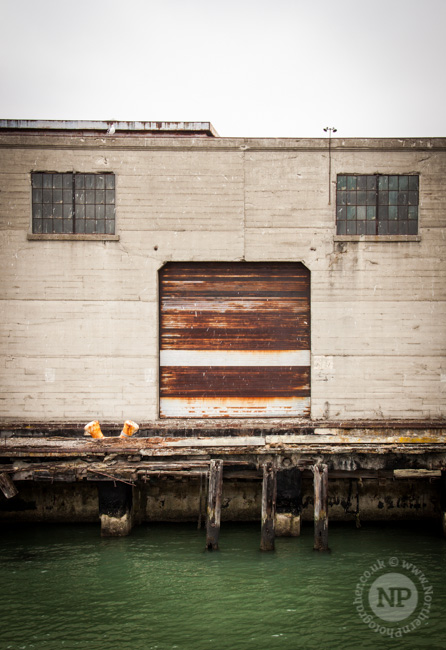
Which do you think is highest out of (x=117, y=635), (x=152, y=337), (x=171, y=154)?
(x=171, y=154)

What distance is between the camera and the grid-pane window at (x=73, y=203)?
18.6 metres

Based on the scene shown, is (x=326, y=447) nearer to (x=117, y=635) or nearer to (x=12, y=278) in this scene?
(x=117, y=635)

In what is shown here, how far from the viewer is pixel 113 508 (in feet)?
48.7

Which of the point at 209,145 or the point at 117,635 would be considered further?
the point at 209,145

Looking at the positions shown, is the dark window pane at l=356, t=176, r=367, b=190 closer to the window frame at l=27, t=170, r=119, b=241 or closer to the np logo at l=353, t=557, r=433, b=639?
the window frame at l=27, t=170, r=119, b=241

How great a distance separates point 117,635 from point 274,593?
3.01 meters

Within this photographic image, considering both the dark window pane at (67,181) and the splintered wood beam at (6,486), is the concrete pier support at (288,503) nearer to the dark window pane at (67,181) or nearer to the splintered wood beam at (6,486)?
the splintered wood beam at (6,486)

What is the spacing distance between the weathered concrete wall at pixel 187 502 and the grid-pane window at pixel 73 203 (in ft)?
23.4

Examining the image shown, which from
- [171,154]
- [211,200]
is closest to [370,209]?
[211,200]

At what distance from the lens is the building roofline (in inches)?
822

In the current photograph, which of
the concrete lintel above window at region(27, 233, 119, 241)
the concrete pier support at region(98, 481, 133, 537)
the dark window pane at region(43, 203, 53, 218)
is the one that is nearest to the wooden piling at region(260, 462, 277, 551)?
the concrete pier support at region(98, 481, 133, 537)

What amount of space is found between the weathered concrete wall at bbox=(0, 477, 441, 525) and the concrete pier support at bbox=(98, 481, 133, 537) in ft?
4.21

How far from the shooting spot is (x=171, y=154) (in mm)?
18453

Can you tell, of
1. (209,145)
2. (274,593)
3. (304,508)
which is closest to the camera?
(274,593)
